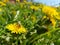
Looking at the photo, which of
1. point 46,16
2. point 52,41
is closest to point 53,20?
point 46,16

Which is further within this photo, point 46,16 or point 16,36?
point 46,16

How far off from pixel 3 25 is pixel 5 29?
0.08m

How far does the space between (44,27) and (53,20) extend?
0.10 meters

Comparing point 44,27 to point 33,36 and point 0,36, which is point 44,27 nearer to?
point 33,36

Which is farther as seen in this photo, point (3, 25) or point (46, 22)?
point (46, 22)

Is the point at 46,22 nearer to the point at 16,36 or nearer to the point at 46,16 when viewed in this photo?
the point at 46,16

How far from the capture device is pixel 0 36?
1668 mm

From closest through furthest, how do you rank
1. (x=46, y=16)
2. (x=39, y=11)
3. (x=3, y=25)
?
(x=3, y=25) → (x=46, y=16) → (x=39, y=11)

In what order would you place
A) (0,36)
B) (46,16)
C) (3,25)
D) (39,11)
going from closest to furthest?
1. (0,36)
2. (3,25)
3. (46,16)
4. (39,11)

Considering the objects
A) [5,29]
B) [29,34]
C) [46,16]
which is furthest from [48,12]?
[5,29]

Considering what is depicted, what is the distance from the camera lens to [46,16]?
1957mm

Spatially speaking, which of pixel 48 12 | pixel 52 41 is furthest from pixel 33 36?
pixel 48 12

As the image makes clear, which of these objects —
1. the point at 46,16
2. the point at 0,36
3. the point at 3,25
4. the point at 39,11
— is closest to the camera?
the point at 0,36

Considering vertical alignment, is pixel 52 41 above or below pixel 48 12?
below
